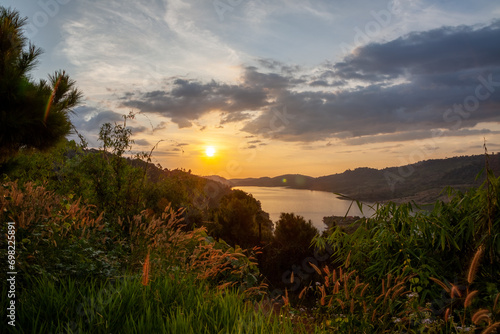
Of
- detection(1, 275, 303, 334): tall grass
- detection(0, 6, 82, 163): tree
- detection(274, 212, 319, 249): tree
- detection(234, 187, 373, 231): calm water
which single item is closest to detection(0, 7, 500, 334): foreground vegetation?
detection(1, 275, 303, 334): tall grass

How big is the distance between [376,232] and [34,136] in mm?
8466

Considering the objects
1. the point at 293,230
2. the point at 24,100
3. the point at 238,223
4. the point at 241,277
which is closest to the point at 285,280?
the point at 241,277

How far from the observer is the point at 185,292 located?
12.7 ft

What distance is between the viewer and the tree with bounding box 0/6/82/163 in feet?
28.1

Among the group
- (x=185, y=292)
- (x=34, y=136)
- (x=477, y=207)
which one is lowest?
(x=185, y=292)

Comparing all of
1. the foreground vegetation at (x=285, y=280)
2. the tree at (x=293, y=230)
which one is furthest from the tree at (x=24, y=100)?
the tree at (x=293, y=230)

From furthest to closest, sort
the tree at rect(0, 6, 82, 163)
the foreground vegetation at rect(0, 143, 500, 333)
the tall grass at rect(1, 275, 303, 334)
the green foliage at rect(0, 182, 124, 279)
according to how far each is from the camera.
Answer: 1. the tree at rect(0, 6, 82, 163)
2. the green foliage at rect(0, 182, 124, 279)
3. the foreground vegetation at rect(0, 143, 500, 333)
4. the tall grass at rect(1, 275, 303, 334)

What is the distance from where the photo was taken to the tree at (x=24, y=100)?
8.56 m

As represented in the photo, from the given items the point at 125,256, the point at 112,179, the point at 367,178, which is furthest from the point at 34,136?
the point at 367,178

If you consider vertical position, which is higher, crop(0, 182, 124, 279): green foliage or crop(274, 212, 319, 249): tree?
crop(0, 182, 124, 279): green foliage

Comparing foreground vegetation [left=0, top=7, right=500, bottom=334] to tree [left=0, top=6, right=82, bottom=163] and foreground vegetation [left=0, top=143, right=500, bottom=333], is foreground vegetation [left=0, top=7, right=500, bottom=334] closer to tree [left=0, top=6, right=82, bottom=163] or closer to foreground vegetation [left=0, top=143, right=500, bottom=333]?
foreground vegetation [left=0, top=143, right=500, bottom=333]

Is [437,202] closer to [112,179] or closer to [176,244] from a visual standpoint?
[176,244]

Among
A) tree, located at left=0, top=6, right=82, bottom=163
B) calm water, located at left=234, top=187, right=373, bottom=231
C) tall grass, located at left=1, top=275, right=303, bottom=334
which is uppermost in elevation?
tree, located at left=0, top=6, right=82, bottom=163

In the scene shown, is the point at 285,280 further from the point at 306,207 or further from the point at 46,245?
the point at 306,207
